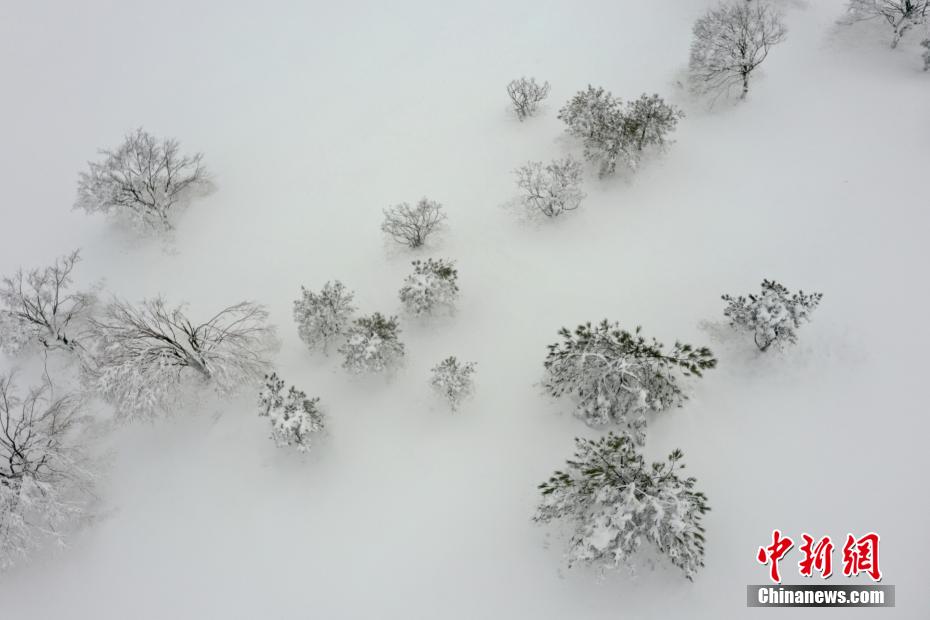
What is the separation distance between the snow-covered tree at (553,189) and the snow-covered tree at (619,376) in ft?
17.8

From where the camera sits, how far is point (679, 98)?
21453mm

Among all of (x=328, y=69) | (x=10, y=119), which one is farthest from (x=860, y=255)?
(x=10, y=119)

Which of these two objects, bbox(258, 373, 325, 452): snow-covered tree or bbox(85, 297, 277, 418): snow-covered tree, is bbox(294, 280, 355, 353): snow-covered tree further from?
bbox(258, 373, 325, 452): snow-covered tree

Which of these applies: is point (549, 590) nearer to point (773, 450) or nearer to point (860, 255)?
point (773, 450)

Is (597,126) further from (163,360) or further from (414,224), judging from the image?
(163,360)

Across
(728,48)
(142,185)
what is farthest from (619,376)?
(142,185)

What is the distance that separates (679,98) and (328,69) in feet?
49.4

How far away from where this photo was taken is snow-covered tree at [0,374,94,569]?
13539mm

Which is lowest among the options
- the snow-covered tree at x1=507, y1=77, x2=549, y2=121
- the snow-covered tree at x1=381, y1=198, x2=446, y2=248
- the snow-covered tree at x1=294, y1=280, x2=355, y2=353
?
the snow-covered tree at x1=294, y1=280, x2=355, y2=353

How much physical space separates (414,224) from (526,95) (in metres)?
7.70

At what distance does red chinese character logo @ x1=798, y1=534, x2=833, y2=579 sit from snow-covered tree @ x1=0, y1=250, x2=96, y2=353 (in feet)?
67.2

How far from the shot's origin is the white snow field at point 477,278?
13.1 metres

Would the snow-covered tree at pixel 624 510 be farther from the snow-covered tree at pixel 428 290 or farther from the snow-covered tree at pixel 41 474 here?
the snow-covered tree at pixel 41 474
